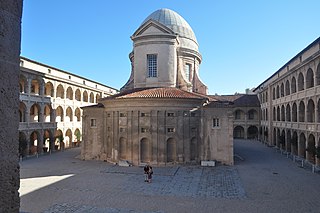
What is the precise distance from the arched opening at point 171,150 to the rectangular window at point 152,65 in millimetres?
10448

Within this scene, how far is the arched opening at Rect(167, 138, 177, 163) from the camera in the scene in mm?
29272

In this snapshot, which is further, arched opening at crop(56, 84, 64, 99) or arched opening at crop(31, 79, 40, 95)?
arched opening at crop(56, 84, 64, 99)

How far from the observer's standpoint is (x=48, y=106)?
42406mm

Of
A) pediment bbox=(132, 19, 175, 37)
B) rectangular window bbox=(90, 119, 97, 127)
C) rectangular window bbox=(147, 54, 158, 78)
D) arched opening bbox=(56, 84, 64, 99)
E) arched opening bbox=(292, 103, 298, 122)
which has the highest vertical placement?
pediment bbox=(132, 19, 175, 37)

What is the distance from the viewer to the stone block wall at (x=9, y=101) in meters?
3.16

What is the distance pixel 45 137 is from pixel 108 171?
23.0 metres

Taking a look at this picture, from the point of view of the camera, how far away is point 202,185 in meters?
21.7

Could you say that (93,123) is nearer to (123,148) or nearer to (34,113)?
(123,148)

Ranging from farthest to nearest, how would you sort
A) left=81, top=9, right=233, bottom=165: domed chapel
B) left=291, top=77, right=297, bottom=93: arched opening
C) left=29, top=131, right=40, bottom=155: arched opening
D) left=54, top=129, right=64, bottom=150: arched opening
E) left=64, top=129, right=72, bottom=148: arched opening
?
1. left=64, top=129, right=72, bottom=148: arched opening
2. left=54, top=129, right=64, bottom=150: arched opening
3. left=29, top=131, right=40, bottom=155: arched opening
4. left=291, top=77, right=297, bottom=93: arched opening
5. left=81, top=9, right=233, bottom=165: domed chapel

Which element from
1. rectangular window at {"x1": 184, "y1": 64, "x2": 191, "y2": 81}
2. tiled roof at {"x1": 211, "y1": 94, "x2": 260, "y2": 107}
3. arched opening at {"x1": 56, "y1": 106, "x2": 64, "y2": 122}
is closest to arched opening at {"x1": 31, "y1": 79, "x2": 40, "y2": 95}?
arched opening at {"x1": 56, "y1": 106, "x2": 64, "y2": 122}

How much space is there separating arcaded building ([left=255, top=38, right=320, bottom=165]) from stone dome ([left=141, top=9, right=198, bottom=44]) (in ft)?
52.0

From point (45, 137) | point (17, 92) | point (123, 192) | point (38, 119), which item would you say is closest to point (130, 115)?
point (123, 192)

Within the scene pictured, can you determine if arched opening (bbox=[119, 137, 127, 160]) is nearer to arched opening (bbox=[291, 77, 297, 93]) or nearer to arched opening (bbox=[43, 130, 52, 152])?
arched opening (bbox=[43, 130, 52, 152])

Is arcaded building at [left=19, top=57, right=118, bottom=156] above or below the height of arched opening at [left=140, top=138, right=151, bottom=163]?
above
